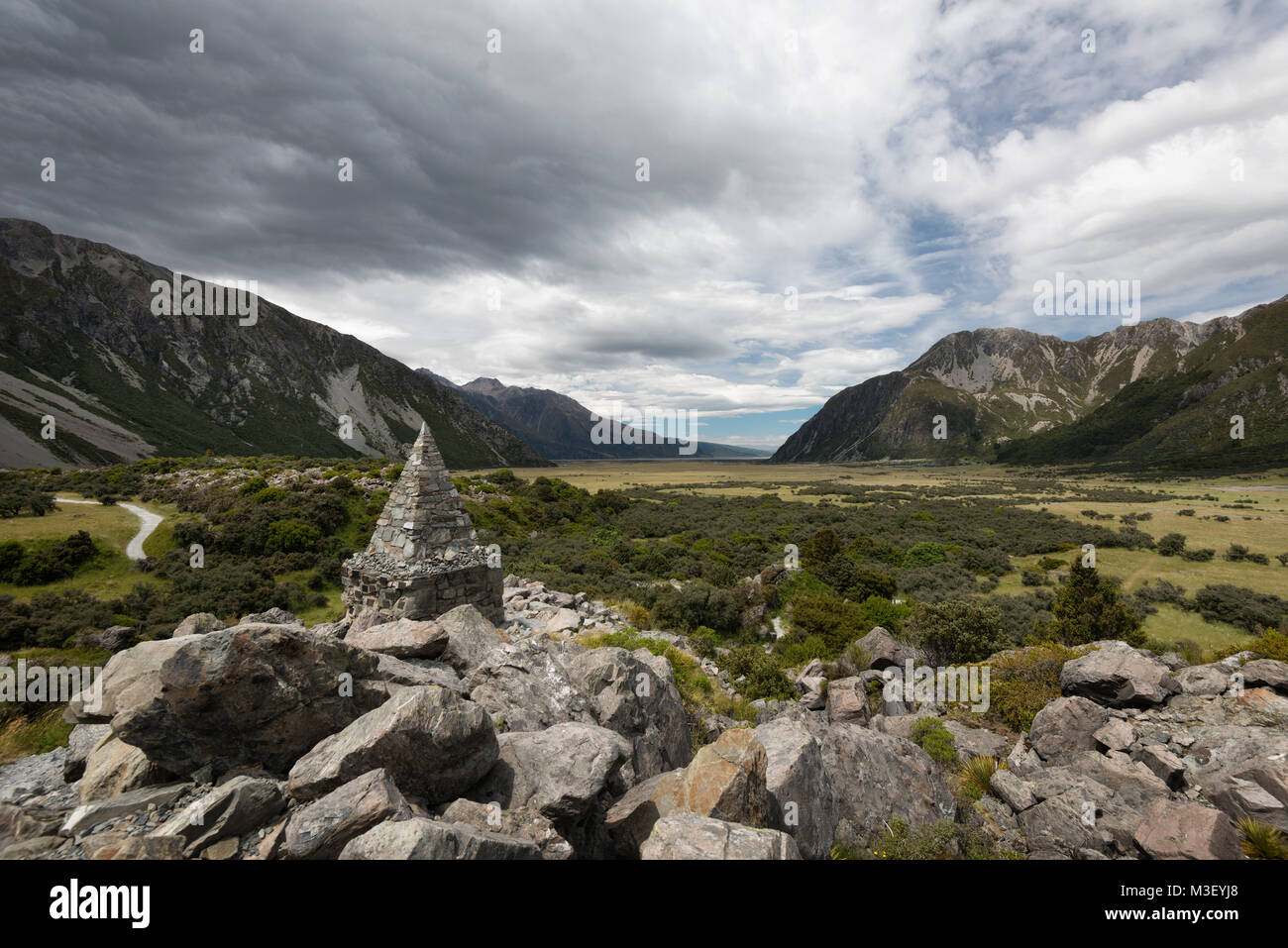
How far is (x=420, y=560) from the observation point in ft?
35.1

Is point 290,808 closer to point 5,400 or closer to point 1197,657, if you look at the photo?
point 1197,657

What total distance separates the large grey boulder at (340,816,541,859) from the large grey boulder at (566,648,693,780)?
3.76 meters

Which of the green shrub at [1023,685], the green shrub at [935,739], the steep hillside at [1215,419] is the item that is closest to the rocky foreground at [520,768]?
the green shrub at [935,739]

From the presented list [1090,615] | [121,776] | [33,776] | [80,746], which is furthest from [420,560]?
[1090,615]

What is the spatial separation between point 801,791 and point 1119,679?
963 cm

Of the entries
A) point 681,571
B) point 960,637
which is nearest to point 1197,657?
point 960,637

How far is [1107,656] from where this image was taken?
11.1 metres

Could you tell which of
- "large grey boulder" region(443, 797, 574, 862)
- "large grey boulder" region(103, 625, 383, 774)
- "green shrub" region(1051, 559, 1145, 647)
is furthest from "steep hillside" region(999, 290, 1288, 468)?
"large grey boulder" region(103, 625, 383, 774)

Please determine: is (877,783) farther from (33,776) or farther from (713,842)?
(33,776)

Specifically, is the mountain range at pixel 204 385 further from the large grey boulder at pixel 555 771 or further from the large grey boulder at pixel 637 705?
the large grey boulder at pixel 555 771

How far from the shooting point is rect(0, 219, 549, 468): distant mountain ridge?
397 ft

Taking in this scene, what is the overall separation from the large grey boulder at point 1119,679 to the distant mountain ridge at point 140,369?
150 m

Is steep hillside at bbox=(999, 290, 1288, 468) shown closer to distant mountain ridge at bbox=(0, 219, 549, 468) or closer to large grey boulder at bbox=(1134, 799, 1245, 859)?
large grey boulder at bbox=(1134, 799, 1245, 859)
